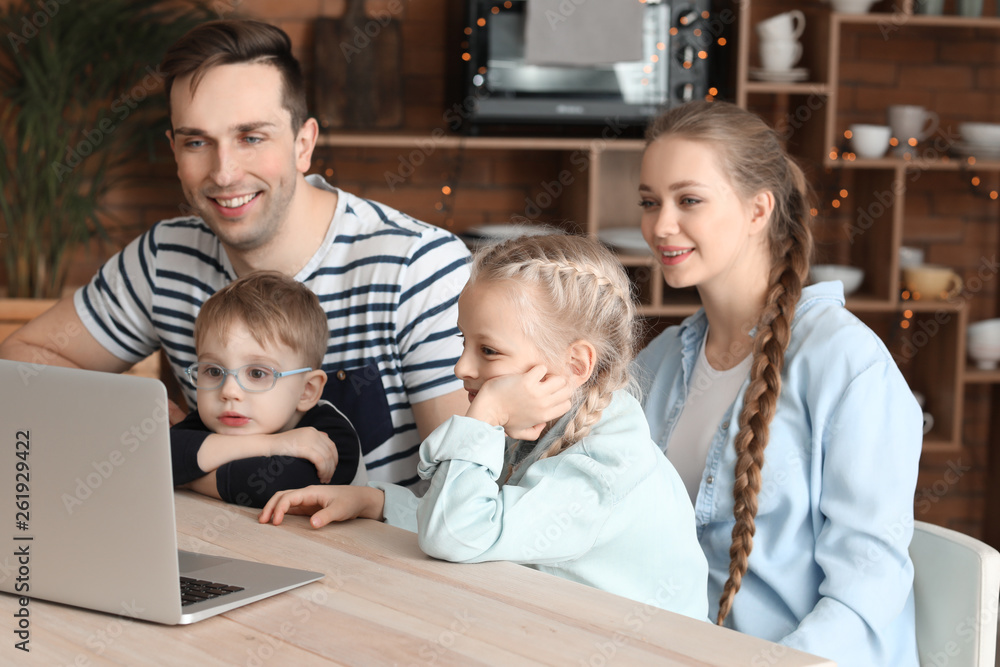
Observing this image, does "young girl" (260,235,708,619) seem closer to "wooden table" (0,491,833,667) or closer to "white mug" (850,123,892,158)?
"wooden table" (0,491,833,667)

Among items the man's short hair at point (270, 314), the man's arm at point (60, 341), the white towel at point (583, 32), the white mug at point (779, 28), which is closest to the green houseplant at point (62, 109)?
the man's arm at point (60, 341)

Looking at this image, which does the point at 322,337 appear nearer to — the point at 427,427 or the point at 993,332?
the point at 427,427

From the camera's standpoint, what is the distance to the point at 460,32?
2830mm

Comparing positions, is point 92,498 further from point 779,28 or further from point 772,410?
point 779,28

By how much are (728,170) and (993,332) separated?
1.92 metres

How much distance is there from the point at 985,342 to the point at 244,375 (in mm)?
2487

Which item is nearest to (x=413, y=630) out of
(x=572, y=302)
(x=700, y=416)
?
(x=572, y=302)

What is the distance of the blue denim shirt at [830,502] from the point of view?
1.28 meters

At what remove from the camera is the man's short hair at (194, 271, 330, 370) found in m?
1.41

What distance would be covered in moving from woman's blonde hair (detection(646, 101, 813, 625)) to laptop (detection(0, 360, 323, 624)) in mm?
723

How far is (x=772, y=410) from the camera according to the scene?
4.65 ft

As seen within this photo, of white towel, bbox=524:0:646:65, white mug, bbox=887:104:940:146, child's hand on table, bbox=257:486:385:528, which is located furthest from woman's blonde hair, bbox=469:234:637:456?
white mug, bbox=887:104:940:146

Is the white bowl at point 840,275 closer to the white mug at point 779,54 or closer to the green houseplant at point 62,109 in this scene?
the white mug at point 779,54

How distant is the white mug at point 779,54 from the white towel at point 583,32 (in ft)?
1.45
